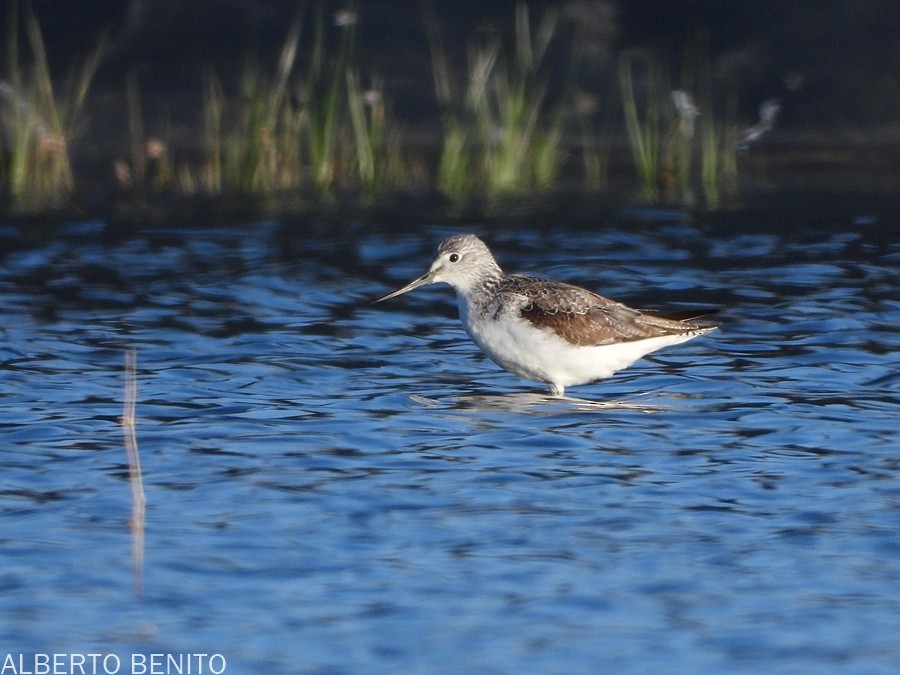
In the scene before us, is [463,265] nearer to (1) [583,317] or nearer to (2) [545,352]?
(1) [583,317]

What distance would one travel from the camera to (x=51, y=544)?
675 centimetres

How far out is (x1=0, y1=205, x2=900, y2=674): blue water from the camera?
5844 millimetres

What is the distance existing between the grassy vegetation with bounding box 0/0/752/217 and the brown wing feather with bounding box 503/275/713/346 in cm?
665

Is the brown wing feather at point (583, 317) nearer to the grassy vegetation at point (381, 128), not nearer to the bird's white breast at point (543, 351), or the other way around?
the bird's white breast at point (543, 351)

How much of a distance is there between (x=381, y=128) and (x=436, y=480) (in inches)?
382

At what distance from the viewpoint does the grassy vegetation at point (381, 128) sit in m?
16.6

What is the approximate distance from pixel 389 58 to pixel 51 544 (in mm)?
13035

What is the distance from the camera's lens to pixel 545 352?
961cm

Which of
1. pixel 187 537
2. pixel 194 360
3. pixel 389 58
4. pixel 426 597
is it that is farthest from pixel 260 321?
pixel 389 58

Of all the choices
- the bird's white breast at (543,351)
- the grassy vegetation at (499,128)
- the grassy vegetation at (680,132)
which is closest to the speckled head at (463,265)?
the bird's white breast at (543,351)

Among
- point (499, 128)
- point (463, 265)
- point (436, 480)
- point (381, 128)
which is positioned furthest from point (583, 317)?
point (499, 128)

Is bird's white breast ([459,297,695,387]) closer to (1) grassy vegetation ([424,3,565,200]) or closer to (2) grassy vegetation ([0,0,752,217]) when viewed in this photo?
(2) grassy vegetation ([0,0,752,217])

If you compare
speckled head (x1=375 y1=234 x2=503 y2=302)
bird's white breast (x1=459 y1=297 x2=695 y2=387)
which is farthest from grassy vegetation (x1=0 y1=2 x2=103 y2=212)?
bird's white breast (x1=459 y1=297 x2=695 y2=387)

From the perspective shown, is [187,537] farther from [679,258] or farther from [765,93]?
[765,93]
